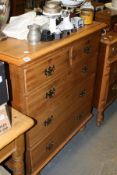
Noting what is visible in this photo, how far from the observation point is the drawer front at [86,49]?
1420 mm

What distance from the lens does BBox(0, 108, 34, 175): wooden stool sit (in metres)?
0.97

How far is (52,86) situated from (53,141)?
43cm

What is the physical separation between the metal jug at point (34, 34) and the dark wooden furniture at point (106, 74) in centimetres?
72

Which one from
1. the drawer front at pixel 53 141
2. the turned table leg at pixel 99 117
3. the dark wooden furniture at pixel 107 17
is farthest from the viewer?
the turned table leg at pixel 99 117

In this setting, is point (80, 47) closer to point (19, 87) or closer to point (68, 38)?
point (68, 38)

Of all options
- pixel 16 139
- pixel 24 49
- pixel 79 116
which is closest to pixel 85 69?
pixel 79 116

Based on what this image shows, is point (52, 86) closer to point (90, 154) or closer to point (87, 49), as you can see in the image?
point (87, 49)

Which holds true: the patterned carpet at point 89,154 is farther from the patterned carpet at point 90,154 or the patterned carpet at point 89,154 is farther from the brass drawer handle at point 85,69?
the brass drawer handle at point 85,69

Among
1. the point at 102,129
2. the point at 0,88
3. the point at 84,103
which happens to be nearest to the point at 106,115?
the point at 102,129

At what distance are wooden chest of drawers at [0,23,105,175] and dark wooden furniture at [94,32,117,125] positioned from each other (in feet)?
0.39

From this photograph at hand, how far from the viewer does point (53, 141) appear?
1.54 m

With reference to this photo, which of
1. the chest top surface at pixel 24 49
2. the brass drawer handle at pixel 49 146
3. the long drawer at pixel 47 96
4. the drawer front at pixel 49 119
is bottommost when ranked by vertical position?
the brass drawer handle at pixel 49 146

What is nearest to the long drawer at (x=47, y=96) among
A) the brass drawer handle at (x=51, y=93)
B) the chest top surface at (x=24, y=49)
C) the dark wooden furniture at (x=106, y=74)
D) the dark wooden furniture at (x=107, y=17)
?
the brass drawer handle at (x=51, y=93)

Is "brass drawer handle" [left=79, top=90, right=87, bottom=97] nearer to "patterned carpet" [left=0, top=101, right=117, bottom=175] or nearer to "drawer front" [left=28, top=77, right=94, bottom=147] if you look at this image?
"drawer front" [left=28, top=77, right=94, bottom=147]
